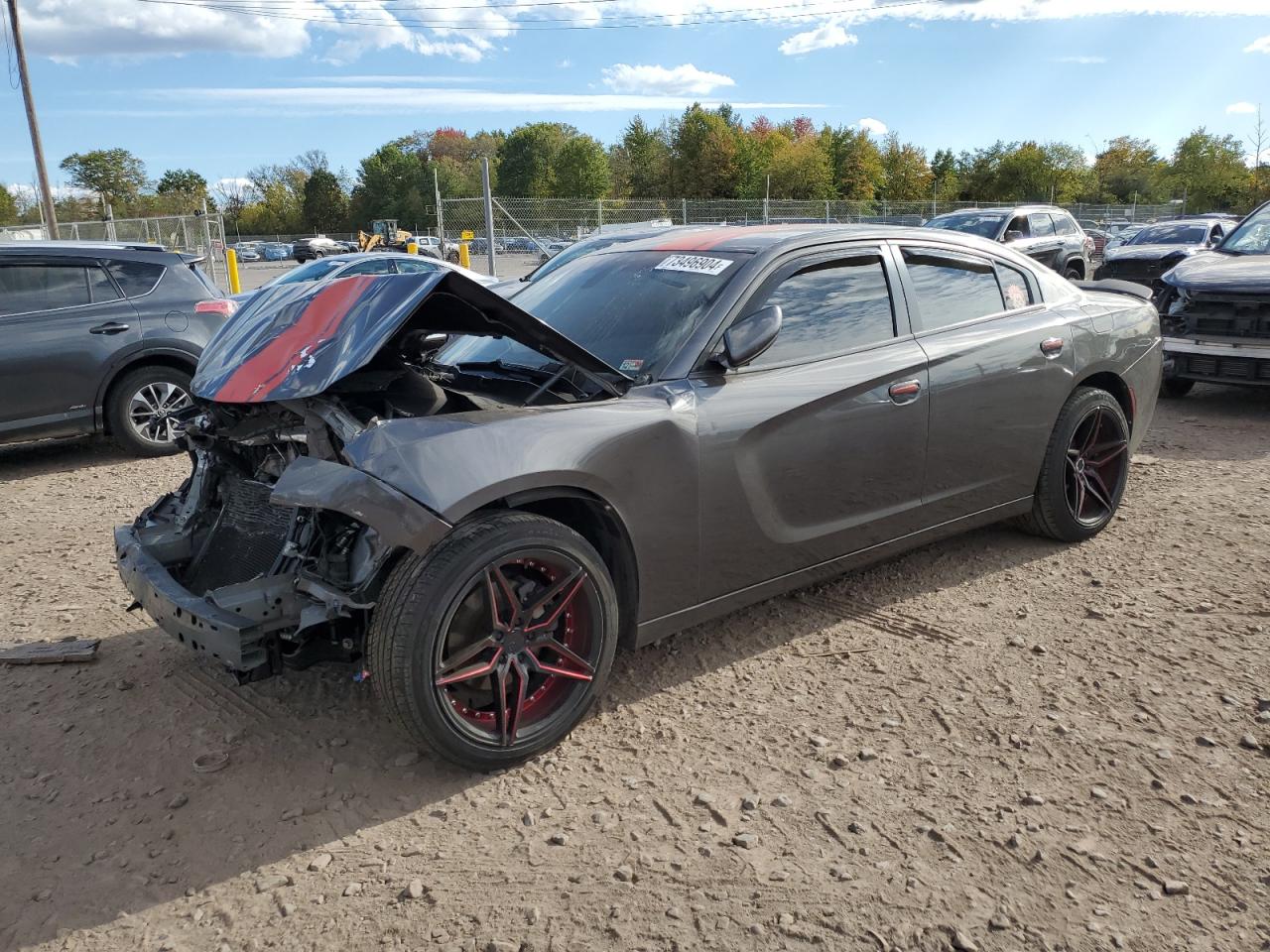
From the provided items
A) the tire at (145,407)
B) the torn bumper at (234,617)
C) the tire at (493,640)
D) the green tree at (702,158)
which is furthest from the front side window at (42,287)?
the green tree at (702,158)

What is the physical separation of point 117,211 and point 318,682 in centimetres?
8421

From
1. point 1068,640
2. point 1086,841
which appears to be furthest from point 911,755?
point 1068,640

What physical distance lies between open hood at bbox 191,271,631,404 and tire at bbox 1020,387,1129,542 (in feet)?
8.06

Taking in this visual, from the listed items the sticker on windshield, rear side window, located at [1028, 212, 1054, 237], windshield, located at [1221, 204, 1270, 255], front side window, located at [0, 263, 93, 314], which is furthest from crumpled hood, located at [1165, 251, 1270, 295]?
front side window, located at [0, 263, 93, 314]

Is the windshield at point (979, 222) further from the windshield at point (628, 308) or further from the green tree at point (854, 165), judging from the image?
the green tree at point (854, 165)

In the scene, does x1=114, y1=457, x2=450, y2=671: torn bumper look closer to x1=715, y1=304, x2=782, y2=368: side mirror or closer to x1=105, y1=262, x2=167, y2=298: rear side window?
x1=715, y1=304, x2=782, y2=368: side mirror

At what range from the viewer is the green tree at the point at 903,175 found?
235ft

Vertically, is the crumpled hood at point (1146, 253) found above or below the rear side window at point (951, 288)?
below

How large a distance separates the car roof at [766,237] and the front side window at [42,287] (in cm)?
494

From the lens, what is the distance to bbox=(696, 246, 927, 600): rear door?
3.36 m

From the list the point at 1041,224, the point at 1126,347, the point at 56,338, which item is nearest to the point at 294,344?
the point at 1126,347

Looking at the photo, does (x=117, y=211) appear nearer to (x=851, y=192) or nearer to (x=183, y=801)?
(x=851, y=192)

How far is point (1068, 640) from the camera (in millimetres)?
3838

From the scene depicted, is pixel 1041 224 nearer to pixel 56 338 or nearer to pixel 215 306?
pixel 215 306
